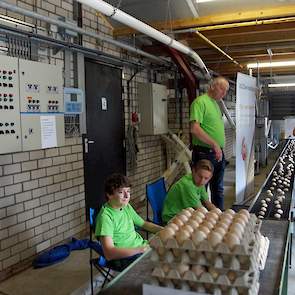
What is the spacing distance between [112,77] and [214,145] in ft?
5.98

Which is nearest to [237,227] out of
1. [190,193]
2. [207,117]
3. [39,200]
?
[190,193]

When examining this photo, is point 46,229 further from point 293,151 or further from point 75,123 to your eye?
point 293,151

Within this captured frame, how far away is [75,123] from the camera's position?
3.96m

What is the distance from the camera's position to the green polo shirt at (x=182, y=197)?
2.70m

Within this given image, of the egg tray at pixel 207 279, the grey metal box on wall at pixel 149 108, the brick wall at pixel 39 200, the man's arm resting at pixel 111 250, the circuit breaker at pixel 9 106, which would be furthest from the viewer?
the grey metal box on wall at pixel 149 108

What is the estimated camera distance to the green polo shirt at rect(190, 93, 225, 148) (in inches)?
145

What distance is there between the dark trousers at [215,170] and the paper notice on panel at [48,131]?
55.4 inches

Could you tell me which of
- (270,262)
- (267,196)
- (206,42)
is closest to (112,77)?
(206,42)

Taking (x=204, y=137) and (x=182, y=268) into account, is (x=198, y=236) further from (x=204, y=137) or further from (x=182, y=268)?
→ (x=204, y=137)

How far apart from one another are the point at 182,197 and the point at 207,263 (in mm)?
1476

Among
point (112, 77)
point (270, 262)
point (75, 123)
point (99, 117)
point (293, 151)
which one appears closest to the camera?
point (270, 262)

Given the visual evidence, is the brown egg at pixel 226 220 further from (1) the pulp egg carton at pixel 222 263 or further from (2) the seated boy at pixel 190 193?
(2) the seated boy at pixel 190 193

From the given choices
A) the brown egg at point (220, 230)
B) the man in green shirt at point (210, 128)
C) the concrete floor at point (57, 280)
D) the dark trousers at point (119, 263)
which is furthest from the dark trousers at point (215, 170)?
the brown egg at point (220, 230)

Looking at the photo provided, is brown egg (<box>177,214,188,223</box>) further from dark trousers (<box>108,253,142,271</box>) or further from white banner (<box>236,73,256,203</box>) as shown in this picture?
white banner (<box>236,73,256,203</box>)
